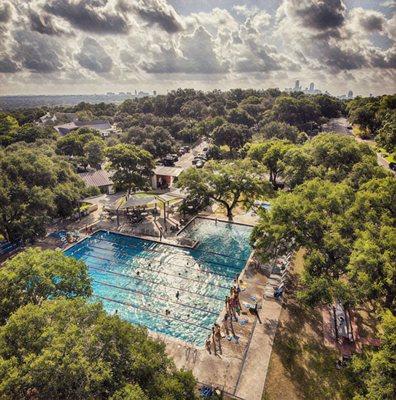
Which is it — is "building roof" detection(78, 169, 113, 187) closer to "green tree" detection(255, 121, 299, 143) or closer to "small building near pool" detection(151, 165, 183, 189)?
"small building near pool" detection(151, 165, 183, 189)

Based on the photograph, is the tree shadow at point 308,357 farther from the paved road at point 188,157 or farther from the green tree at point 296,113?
the green tree at point 296,113

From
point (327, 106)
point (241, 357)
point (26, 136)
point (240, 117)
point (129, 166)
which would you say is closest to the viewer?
point (241, 357)

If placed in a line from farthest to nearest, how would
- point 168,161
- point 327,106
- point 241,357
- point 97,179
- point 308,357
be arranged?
point 327,106, point 168,161, point 97,179, point 241,357, point 308,357

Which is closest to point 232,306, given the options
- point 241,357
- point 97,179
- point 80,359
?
point 241,357

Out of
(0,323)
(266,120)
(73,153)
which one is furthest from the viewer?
(266,120)

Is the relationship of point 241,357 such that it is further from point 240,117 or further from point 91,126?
point 91,126

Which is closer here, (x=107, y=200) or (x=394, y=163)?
(x=107, y=200)

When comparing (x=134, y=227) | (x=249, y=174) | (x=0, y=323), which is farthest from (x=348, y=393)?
(x=134, y=227)

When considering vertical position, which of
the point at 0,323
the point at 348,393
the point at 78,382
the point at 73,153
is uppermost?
the point at 78,382

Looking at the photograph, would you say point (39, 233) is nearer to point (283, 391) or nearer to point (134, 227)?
point (134, 227)
